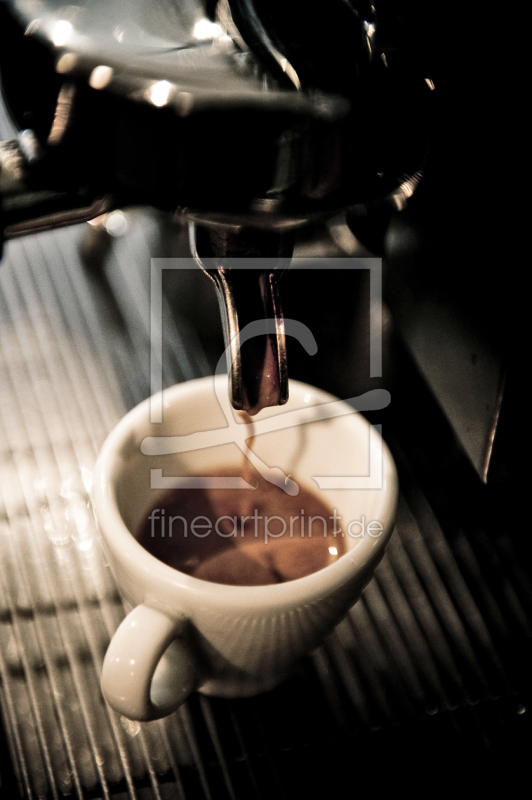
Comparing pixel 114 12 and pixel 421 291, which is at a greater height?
pixel 114 12

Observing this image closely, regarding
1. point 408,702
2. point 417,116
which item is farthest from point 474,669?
point 417,116

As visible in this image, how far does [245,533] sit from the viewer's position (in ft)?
1.09

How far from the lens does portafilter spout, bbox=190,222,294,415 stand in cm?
21

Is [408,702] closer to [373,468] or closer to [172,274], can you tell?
A: [373,468]

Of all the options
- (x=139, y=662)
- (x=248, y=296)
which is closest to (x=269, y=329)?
(x=248, y=296)

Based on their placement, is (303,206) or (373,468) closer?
(303,206)

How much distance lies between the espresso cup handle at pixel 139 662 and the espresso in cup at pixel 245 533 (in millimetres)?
68

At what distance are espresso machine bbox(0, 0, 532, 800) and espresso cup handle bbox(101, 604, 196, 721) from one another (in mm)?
45

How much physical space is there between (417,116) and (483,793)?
27 centimetres

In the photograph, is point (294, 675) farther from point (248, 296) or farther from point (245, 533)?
point (248, 296)

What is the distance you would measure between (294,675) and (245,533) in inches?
2.9

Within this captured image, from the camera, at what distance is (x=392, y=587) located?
330 millimetres

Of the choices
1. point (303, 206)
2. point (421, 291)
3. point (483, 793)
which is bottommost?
point (483, 793)

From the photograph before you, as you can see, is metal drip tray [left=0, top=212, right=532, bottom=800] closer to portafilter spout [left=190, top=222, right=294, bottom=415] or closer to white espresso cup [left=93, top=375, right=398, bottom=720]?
white espresso cup [left=93, top=375, right=398, bottom=720]
